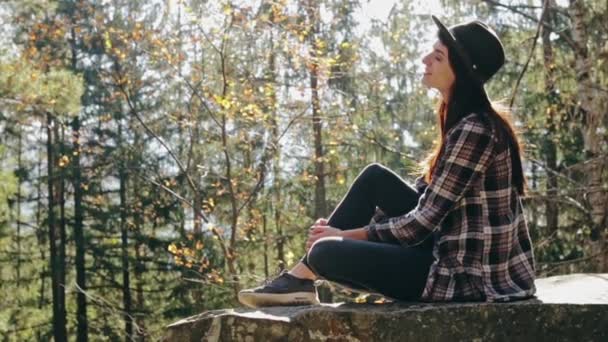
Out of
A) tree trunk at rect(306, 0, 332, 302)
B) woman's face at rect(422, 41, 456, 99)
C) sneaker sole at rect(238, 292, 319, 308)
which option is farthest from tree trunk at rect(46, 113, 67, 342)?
woman's face at rect(422, 41, 456, 99)

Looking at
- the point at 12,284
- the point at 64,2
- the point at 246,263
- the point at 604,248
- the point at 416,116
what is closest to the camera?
the point at 604,248

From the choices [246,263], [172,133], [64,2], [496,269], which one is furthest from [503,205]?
[64,2]

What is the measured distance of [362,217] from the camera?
3295 mm

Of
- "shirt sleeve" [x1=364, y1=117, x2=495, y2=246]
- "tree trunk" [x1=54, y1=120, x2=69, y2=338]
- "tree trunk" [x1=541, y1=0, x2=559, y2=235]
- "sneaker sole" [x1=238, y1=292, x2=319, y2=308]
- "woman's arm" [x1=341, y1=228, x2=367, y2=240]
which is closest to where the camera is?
"shirt sleeve" [x1=364, y1=117, x2=495, y2=246]

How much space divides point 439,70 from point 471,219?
1.94ft

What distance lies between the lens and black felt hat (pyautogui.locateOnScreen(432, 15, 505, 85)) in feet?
9.70

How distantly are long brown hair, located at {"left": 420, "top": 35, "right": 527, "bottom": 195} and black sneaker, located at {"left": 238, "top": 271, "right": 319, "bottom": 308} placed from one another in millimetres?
701

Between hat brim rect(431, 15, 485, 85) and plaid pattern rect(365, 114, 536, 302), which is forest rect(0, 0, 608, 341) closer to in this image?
hat brim rect(431, 15, 485, 85)

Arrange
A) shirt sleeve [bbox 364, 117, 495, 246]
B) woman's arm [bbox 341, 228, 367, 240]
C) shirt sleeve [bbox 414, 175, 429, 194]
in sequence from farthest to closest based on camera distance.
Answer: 1. shirt sleeve [bbox 414, 175, 429, 194]
2. woman's arm [bbox 341, 228, 367, 240]
3. shirt sleeve [bbox 364, 117, 495, 246]

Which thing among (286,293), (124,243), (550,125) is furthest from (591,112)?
(124,243)

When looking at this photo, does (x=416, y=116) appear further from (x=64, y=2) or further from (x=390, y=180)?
(x=390, y=180)

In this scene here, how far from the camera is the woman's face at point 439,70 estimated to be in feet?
9.85

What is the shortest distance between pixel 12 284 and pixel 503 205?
59.3ft

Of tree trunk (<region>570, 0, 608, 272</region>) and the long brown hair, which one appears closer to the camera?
the long brown hair
